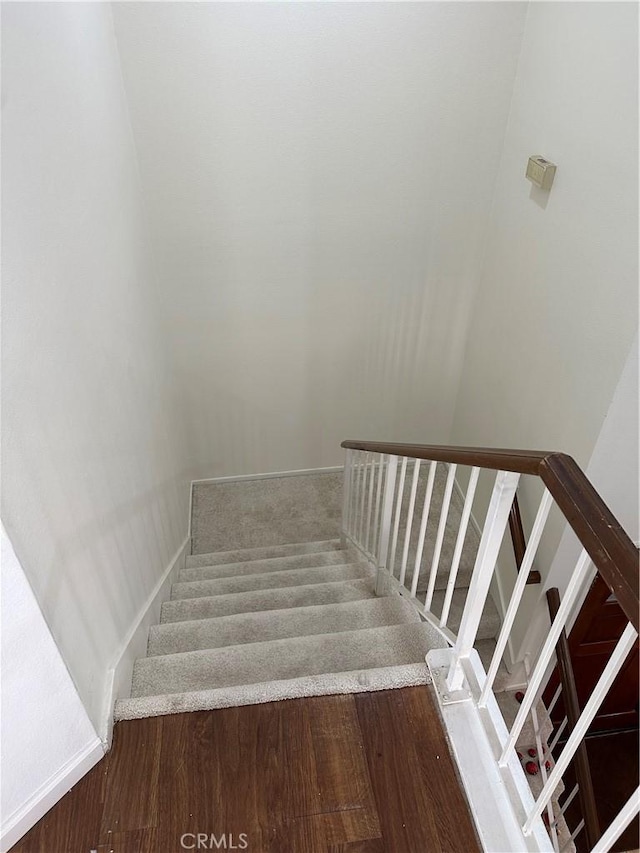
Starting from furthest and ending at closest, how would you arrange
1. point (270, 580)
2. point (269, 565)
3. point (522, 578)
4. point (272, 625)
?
point (269, 565), point (270, 580), point (272, 625), point (522, 578)

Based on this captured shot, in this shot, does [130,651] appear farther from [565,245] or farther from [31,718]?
[565,245]

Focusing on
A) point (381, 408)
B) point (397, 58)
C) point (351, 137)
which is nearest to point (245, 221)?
point (351, 137)

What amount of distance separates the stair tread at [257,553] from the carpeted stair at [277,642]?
1.42 feet

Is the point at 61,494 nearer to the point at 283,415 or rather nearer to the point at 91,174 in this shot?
the point at 91,174

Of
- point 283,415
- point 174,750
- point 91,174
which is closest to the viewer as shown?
point 174,750

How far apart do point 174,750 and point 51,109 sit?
1.93 meters

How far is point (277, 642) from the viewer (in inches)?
81.6

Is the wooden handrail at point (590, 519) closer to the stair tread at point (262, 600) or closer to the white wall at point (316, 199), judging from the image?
the stair tread at point (262, 600)

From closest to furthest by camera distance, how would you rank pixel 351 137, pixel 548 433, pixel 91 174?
pixel 91 174, pixel 548 433, pixel 351 137

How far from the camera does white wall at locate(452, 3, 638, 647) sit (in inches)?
83.2

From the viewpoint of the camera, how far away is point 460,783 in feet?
5.02

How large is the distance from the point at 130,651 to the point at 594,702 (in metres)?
1.61

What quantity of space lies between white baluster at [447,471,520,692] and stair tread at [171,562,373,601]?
1356 millimetres

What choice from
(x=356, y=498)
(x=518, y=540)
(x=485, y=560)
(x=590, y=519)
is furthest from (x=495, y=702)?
(x=356, y=498)
